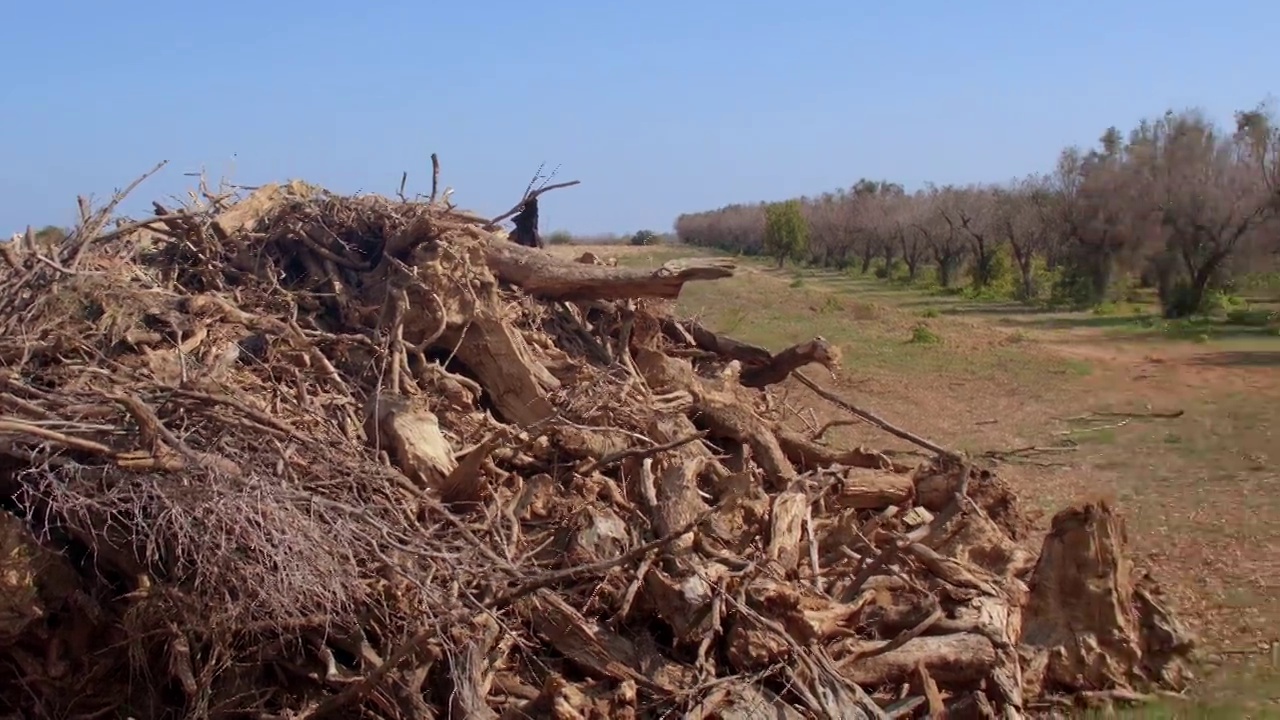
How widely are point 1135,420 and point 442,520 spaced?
9.80 m

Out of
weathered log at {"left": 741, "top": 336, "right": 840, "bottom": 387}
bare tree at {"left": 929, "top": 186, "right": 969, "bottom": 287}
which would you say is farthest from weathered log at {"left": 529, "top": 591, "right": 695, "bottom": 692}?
bare tree at {"left": 929, "top": 186, "right": 969, "bottom": 287}

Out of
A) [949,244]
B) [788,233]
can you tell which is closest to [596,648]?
[949,244]

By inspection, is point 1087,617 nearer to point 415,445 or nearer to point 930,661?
point 930,661

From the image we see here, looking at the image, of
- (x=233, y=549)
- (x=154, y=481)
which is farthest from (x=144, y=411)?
(x=233, y=549)

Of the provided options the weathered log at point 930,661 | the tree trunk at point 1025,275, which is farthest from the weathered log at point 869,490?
the tree trunk at point 1025,275

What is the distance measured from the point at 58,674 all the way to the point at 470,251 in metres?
3.09

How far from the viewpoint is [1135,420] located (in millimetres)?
12953

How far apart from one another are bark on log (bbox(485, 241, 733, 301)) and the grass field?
77.8 inches

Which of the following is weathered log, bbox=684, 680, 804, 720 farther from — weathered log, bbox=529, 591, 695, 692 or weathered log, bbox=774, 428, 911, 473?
weathered log, bbox=774, 428, 911, 473

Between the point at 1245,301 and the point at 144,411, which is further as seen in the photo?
the point at 1245,301

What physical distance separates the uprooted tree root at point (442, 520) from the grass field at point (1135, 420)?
741 mm

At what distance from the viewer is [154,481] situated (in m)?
4.32

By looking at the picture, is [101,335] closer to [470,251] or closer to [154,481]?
[154,481]

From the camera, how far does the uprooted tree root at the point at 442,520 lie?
4.46m
